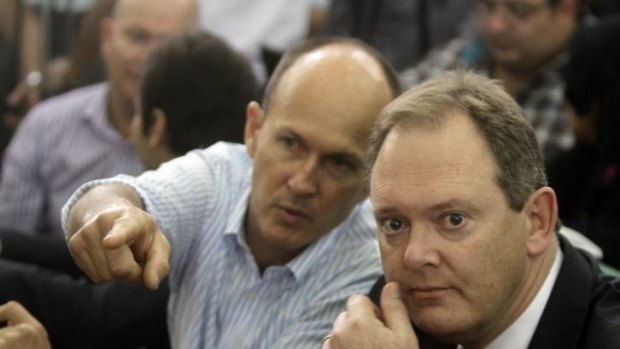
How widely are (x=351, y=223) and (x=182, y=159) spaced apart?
362mm

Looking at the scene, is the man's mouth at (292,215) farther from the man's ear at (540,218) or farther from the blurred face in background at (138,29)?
the blurred face in background at (138,29)

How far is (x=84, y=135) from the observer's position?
3.84m

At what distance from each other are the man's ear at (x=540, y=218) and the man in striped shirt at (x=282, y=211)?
16.4 inches

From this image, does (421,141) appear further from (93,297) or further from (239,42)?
(239,42)

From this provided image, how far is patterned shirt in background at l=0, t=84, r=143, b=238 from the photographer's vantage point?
3.71 meters

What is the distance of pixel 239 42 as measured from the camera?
15.2 feet

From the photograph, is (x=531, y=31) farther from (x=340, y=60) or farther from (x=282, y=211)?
(x=282, y=211)

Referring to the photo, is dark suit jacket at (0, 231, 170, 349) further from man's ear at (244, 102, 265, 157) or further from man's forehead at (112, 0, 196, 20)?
man's forehead at (112, 0, 196, 20)

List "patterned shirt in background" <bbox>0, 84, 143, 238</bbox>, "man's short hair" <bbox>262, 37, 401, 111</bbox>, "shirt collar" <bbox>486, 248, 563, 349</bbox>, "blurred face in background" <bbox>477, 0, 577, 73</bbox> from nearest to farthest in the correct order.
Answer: "shirt collar" <bbox>486, 248, 563, 349</bbox> → "man's short hair" <bbox>262, 37, 401, 111</bbox> → "patterned shirt in background" <bbox>0, 84, 143, 238</bbox> → "blurred face in background" <bbox>477, 0, 577, 73</bbox>

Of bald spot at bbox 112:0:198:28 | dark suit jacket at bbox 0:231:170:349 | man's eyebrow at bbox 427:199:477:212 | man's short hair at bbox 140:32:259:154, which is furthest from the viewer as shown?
bald spot at bbox 112:0:198:28

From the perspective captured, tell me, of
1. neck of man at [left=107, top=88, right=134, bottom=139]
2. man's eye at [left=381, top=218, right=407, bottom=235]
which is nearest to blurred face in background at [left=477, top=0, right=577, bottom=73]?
neck of man at [left=107, top=88, right=134, bottom=139]

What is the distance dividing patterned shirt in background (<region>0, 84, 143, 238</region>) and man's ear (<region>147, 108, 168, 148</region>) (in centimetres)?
47

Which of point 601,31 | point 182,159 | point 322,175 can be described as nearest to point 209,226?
point 182,159

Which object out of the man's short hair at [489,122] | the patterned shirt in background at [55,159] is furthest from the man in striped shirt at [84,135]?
the man's short hair at [489,122]
